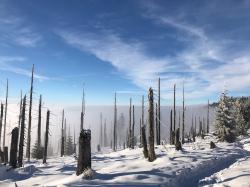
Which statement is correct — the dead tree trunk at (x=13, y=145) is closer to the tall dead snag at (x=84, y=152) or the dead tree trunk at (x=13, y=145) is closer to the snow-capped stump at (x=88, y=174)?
the tall dead snag at (x=84, y=152)

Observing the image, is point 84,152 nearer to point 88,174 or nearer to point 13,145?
point 88,174

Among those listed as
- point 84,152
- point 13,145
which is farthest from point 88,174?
point 13,145

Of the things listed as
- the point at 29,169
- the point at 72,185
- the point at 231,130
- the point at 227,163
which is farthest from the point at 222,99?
the point at 72,185

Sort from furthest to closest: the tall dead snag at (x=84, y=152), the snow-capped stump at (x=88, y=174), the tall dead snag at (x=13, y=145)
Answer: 1. the tall dead snag at (x=13, y=145)
2. the tall dead snag at (x=84, y=152)
3. the snow-capped stump at (x=88, y=174)

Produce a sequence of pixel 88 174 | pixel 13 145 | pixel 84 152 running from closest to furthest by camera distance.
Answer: pixel 88 174 < pixel 84 152 < pixel 13 145

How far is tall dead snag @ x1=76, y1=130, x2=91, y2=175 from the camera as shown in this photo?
639 inches

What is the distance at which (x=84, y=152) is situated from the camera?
16734 mm

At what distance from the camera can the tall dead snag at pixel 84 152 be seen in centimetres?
1622

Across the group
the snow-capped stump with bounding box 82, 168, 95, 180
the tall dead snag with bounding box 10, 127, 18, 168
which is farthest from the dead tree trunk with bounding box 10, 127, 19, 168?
the snow-capped stump with bounding box 82, 168, 95, 180

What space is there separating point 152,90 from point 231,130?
97.0 feet

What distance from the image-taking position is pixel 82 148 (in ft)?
55.0

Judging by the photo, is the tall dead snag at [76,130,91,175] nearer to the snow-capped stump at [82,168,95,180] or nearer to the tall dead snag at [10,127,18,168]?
the snow-capped stump at [82,168,95,180]

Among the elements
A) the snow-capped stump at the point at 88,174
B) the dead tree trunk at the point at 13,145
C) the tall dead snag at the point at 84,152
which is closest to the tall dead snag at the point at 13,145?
the dead tree trunk at the point at 13,145

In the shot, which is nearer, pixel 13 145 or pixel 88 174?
pixel 88 174
